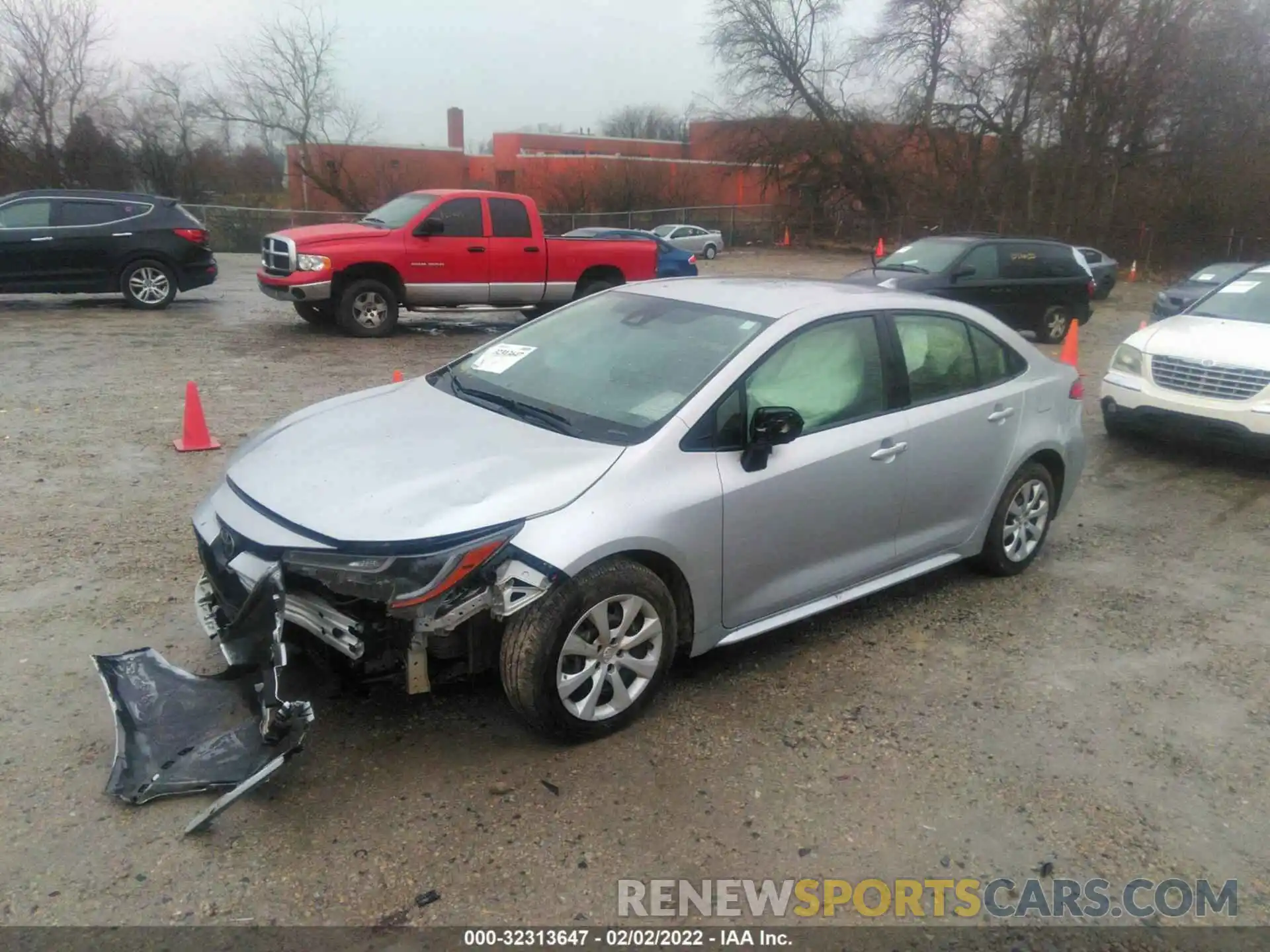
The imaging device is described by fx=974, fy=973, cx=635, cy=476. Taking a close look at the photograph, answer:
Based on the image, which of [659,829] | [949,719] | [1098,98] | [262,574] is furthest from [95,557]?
[1098,98]

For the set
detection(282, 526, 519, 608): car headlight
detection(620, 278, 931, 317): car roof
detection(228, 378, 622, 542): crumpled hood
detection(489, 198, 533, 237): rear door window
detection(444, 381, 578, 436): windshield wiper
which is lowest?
detection(282, 526, 519, 608): car headlight

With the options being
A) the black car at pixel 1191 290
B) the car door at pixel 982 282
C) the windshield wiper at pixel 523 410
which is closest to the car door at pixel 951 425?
the windshield wiper at pixel 523 410

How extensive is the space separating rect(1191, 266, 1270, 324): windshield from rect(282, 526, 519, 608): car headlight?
772cm

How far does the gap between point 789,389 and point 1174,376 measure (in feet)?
17.2

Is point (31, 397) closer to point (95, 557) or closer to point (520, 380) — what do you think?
point (95, 557)

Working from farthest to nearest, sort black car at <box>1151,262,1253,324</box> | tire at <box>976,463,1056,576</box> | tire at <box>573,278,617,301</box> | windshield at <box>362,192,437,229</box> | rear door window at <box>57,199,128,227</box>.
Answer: black car at <box>1151,262,1253,324</box>, tire at <box>573,278,617,301</box>, rear door window at <box>57,199,128,227</box>, windshield at <box>362,192,437,229</box>, tire at <box>976,463,1056,576</box>

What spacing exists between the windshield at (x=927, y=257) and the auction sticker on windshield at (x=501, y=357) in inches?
357

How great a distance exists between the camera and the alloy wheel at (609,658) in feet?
11.2

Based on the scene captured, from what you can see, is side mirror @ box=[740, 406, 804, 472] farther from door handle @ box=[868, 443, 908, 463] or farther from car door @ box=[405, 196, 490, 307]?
car door @ box=[405, 196, 490, 307]

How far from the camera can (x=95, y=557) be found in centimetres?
510

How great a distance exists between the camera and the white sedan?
24.0 ft

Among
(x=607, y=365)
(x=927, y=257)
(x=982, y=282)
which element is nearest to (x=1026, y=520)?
(x=607, y=365)

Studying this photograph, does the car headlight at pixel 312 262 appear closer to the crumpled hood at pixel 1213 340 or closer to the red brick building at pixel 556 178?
the crumpled hood at pixel 1213 340

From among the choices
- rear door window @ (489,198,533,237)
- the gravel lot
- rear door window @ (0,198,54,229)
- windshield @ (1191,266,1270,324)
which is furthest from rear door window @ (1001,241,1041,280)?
rear door window @ (0,198,54,229)
